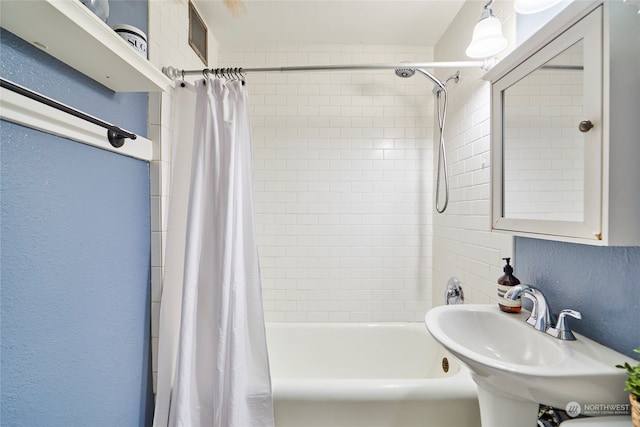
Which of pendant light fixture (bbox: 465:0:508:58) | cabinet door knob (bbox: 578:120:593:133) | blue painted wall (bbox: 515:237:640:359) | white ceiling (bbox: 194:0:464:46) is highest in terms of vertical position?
white ceiling (bbox: 194:0:464:46)

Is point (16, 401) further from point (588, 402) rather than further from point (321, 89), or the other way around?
point (321, 89)

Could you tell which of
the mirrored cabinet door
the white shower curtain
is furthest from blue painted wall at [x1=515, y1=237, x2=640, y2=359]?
the white shower curtain

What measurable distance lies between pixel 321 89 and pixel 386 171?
797 mm

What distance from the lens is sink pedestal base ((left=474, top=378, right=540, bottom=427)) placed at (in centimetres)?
76

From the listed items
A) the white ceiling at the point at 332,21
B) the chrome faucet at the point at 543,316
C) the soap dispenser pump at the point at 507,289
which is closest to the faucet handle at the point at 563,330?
the chrome faucet at the point at 543,316

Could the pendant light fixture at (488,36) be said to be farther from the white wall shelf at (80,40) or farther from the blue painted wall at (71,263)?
the blue painted wall at (71,263)

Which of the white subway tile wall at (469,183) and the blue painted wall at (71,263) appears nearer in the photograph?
the blue painted wall at (71,263)

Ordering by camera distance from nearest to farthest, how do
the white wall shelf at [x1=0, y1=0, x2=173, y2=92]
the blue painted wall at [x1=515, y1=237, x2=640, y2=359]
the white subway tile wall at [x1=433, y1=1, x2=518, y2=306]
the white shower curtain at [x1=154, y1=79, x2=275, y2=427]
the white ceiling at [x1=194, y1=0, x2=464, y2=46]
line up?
the white wall shelf at [x1=0, y1=0, x2=173, y2=92], the blue painted wall at [x1=515, y1=237, x2=640, y2=359], the white shower curtain at [x1=154, y1=79, x2=275, y2=427], the white subway tile wall at [x1=433, y1=1, x2=518, y2=306], the white ceiling at [x1=194, y1=0, x2=464, y2=46]

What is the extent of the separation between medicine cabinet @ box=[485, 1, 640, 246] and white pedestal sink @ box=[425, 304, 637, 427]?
1.04 feet

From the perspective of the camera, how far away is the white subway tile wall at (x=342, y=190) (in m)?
2.05

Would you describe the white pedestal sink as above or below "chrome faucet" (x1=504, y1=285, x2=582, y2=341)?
below

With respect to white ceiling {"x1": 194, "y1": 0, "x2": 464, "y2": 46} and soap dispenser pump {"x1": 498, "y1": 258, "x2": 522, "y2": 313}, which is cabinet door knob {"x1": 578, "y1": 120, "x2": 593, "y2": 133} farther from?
white ceiling {"x1": 194, "y1": 0, "x2": 464, "y2": 46}

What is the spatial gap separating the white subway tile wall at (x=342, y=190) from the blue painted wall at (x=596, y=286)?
1.06m

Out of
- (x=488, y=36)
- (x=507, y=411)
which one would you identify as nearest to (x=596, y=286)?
(x=507, y=411)
